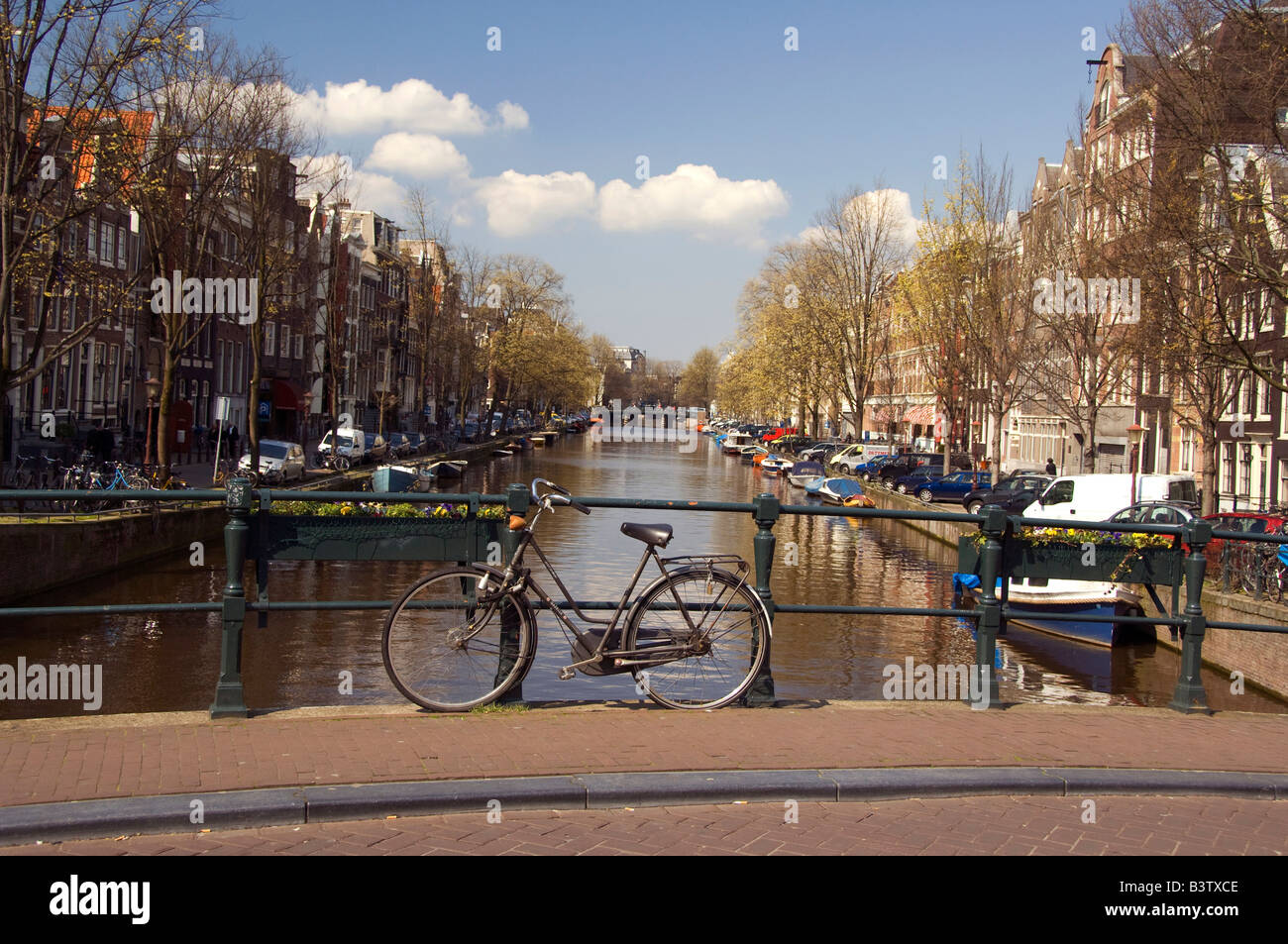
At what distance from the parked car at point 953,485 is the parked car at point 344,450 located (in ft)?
75.0

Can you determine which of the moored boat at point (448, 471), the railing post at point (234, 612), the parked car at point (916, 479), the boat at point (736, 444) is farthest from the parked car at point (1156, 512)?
the boat at point (736, 444)

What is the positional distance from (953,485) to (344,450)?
24.7 m

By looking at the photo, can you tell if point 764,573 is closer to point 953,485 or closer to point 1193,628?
point 1193,628

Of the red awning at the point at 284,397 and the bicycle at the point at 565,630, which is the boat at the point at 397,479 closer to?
the red awning at the point at 284,397

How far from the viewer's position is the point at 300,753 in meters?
6.36

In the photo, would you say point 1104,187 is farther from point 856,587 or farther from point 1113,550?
point 1113,550

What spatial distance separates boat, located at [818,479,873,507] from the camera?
46.6 m

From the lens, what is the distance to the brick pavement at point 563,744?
19.7 feet

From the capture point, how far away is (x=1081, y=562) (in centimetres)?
866

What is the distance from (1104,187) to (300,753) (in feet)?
82.7

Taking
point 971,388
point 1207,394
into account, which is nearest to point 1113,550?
point 1207,394

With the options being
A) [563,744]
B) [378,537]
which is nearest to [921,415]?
[378,537]

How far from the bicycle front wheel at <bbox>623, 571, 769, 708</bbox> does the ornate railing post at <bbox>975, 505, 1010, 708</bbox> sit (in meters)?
1.60

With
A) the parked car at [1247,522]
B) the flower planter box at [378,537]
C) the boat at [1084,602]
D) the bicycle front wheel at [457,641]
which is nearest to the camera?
the bicycle front wheel at [457,641]
